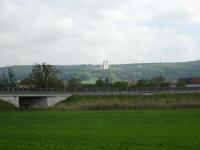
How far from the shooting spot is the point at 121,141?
94.2ft

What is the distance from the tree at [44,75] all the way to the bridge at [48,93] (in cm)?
→ 2735

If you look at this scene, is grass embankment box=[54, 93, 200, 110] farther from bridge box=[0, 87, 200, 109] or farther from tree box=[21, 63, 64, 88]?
tree box=[21, 63, 64, 88]

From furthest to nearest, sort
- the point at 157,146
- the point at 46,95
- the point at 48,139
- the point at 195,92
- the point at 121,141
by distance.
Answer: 1. the point at 195,92
2. the point at 46,95
3. the point at 48,139
4. the point at 121,141
5. the point at 157,146

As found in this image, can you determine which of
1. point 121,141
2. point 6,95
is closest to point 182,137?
point 121,141

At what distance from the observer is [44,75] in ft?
479

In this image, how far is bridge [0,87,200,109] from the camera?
101125 mm

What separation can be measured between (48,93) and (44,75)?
125 feet

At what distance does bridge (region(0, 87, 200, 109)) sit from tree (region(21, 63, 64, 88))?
27.3 meters

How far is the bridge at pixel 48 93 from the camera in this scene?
101 m

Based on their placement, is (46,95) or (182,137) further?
(46,95)

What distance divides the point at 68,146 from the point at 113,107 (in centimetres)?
6197

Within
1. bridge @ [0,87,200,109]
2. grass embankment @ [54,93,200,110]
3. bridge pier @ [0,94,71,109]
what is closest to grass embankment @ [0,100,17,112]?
bridge @ [0,87,200,109]

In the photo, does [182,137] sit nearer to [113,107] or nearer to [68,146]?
[68,146]

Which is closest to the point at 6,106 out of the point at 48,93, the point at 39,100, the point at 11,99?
the point at 11,99
